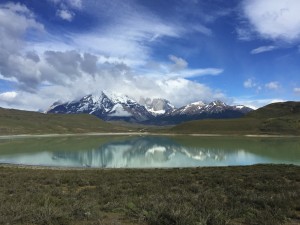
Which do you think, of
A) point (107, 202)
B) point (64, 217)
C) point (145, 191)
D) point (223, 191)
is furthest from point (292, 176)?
point (64, 217)

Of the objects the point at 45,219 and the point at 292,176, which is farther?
the point at 292,176

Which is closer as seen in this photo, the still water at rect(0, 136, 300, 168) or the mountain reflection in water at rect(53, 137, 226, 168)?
the still water at rect(0, 136, 300, 168)

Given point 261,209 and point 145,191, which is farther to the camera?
point 145,191

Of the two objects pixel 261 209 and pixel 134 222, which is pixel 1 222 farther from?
pixel 261 209

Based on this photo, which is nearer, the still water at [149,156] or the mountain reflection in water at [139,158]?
the still water at [149,156]

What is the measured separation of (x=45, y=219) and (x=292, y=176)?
2383 cm

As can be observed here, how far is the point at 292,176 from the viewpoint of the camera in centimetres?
2980

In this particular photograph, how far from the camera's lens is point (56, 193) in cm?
2067

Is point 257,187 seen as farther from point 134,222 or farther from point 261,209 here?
point 134,222

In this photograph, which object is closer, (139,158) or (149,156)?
(139,158)

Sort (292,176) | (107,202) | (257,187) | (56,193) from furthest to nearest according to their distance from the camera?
(292,176)
(257,187)
(56,193)
(107,202)

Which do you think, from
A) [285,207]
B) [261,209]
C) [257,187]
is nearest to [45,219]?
[261,209]

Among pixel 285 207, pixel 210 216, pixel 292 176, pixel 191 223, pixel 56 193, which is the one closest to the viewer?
pixel 191 223

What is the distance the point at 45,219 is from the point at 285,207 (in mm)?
10518
